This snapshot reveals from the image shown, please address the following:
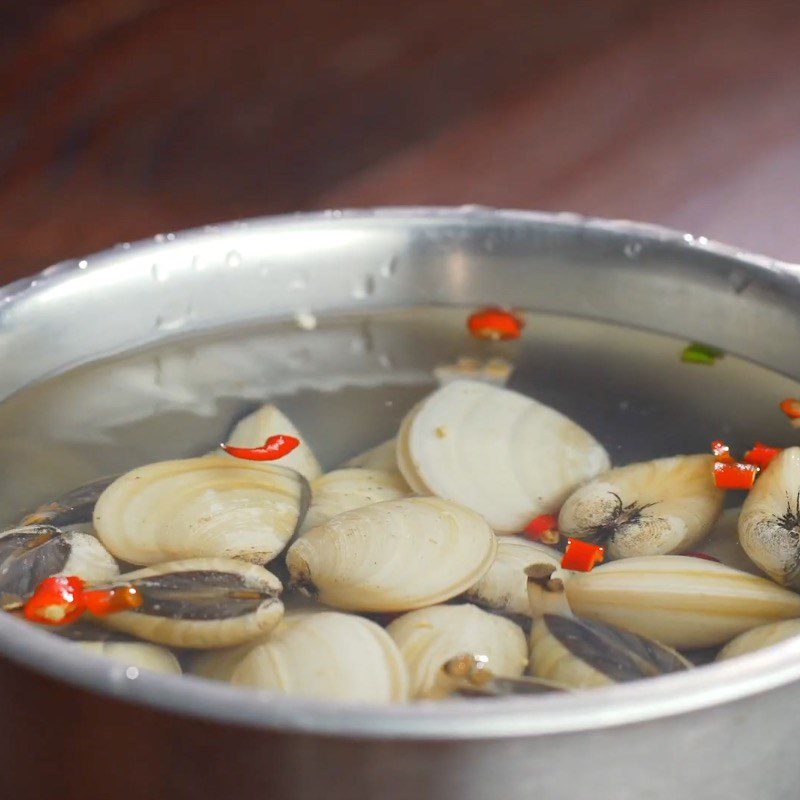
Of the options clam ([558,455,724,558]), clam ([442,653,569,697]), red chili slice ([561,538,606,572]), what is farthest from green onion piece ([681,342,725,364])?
clam ([442,653,569,697])

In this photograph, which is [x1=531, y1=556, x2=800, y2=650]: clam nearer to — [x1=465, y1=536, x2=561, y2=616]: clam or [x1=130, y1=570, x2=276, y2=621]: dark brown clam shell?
[x1=465, y1=536, x2=561, y2=616]: clam

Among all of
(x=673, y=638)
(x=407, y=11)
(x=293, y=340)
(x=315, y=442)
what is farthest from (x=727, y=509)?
(x=407, y=11)

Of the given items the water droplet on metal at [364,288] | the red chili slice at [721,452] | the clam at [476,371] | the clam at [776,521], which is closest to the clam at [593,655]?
the clam at [776,521]

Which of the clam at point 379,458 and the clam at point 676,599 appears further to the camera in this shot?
the clam at point 379,458

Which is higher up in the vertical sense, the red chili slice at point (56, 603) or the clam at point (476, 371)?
the clam at point (476, 371)

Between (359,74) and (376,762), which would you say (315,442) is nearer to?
(376,762)

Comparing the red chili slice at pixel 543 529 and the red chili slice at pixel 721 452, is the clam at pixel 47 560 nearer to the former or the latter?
the red chili slice at pixel 543 529
